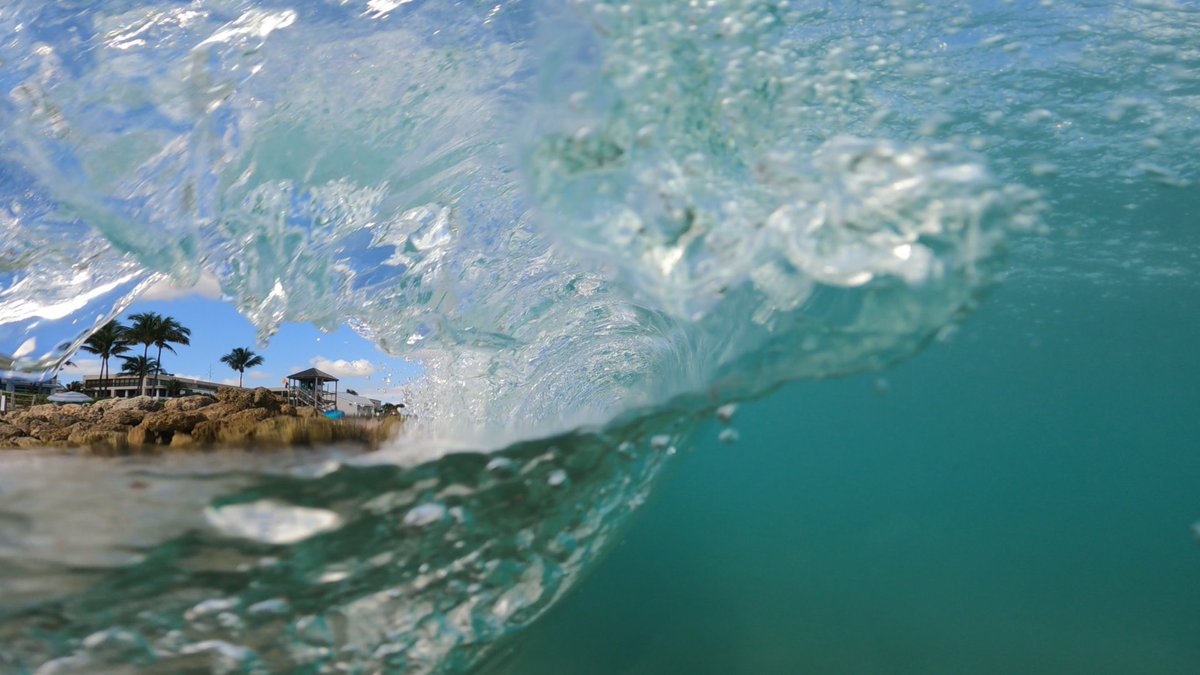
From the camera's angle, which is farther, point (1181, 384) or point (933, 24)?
point (1181, 384)

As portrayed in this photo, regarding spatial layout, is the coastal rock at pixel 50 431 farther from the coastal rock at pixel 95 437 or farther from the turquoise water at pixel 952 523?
the turquoise water at pixel 952 523

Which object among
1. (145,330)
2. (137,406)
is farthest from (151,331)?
(137,406)

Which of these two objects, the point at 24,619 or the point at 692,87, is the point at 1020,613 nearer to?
the point at 692,87

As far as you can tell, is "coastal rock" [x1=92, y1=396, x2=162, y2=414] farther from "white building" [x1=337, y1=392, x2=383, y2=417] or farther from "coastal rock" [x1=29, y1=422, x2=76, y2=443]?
"white building" [x1=337, y1=392, x2=383, y2=417]

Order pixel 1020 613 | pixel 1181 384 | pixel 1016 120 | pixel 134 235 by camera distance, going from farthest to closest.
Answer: pixel 1181 384 → pixel 1020 613 → pixel 1016 120 → pixel 134 235

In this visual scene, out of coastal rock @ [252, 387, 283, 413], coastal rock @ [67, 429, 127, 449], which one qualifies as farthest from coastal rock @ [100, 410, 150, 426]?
coastal rock @ [252, 387, 283, 413]

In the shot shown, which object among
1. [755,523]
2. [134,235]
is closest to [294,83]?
[134,235]

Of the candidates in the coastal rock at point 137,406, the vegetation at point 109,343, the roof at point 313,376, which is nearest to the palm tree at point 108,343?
the vegetation at point 109,343

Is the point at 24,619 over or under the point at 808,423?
over
